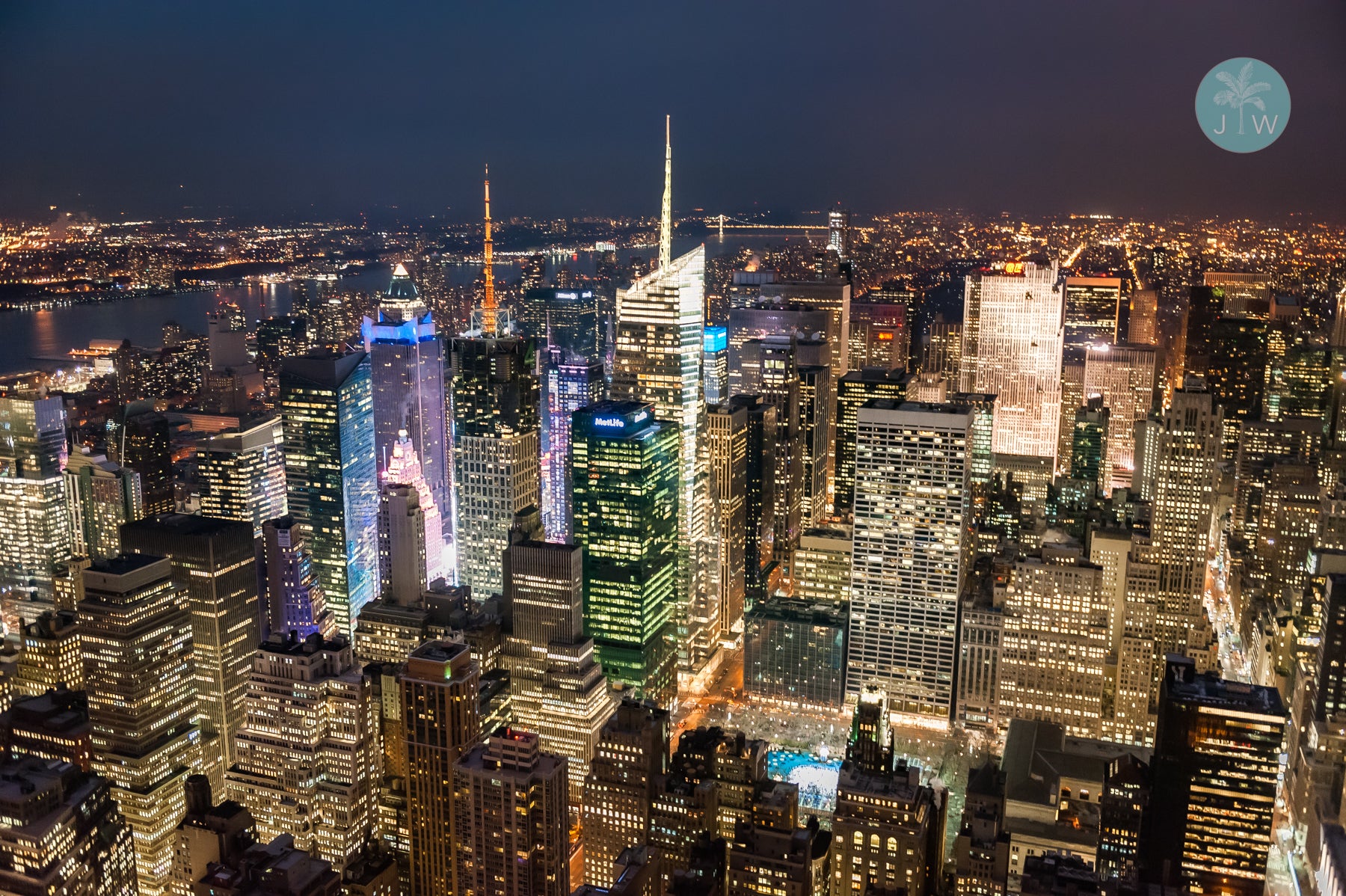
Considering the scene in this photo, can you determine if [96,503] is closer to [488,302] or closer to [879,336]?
[488,302]

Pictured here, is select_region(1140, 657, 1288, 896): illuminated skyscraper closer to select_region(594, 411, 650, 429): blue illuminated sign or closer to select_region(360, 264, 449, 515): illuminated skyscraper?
select_region(594, 411, 650, 429): blue illuminated sign

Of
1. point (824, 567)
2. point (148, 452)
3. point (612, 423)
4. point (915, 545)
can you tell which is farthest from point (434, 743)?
point (148, 452)

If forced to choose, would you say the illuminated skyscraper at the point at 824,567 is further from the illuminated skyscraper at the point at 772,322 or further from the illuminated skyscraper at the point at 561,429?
the illuminated skyscraper at the point at 772,322

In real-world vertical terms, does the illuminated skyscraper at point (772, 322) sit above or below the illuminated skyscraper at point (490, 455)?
above

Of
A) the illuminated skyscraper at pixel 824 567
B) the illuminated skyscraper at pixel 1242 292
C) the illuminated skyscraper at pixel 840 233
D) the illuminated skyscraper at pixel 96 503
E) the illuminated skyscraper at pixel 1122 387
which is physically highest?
the illuminated skyscraper at pixel 840 233

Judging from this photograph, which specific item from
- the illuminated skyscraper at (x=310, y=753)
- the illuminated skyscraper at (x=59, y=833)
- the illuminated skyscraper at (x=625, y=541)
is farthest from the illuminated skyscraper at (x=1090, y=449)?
the illuminated skyscraper at (x=59, y=833)

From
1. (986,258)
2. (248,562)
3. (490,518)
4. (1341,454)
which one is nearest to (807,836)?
(248,562)

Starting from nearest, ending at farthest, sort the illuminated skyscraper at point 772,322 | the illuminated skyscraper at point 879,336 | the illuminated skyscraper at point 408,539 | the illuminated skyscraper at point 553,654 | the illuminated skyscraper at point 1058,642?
the illuminated skyscraper at point 553,654 → the illuminated skyscraper at point 1058,642 → the illuminated skyscraper at point 408,539 → the illuminated skyscraper at point 772,322 → the illuminated skyscraper at point 879,336
